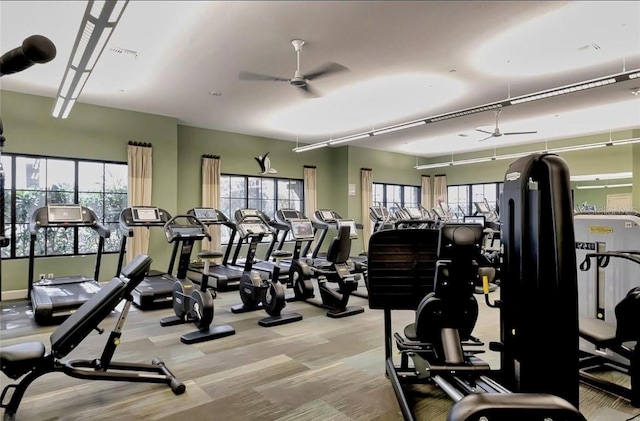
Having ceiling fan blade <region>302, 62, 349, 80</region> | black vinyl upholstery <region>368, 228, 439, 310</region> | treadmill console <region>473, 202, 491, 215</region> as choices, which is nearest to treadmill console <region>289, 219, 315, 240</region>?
ceiling fan blade <region>302, 62, 349, 80</region>

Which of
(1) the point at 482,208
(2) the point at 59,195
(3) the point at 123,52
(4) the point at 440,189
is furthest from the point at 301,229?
(4) the point at 440,189

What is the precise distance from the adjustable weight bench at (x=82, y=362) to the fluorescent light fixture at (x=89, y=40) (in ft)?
6.59

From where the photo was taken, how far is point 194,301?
4.12 m

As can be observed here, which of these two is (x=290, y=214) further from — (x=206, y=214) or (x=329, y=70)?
(x=329, y=70)

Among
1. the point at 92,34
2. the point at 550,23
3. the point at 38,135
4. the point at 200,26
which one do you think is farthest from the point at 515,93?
the point at 38,135

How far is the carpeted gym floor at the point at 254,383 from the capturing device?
260cm

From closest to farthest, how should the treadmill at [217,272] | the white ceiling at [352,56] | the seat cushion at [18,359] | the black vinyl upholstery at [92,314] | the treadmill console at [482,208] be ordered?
the seat cushion at [18,359] < the black vinyl upholstery at [92,314] < the white ceiling at [352,56] < the treadmill at [217,272] < the treadmill console at [482,208]

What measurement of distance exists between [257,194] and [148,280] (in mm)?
4336

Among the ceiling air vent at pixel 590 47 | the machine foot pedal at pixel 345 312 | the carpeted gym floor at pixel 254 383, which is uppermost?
the ceiling air vent at pixel 590 47

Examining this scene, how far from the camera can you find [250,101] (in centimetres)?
673

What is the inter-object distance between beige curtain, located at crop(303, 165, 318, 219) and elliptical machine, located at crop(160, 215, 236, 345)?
5867mm

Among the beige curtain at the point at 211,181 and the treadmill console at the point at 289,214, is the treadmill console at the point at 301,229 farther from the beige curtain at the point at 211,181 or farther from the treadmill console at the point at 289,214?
the beige curtain at the point at 211,181

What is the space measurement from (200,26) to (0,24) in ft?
6.69

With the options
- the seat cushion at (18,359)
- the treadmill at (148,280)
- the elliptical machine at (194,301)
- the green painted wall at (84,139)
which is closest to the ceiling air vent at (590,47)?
the elliptical machine at (194,301)
